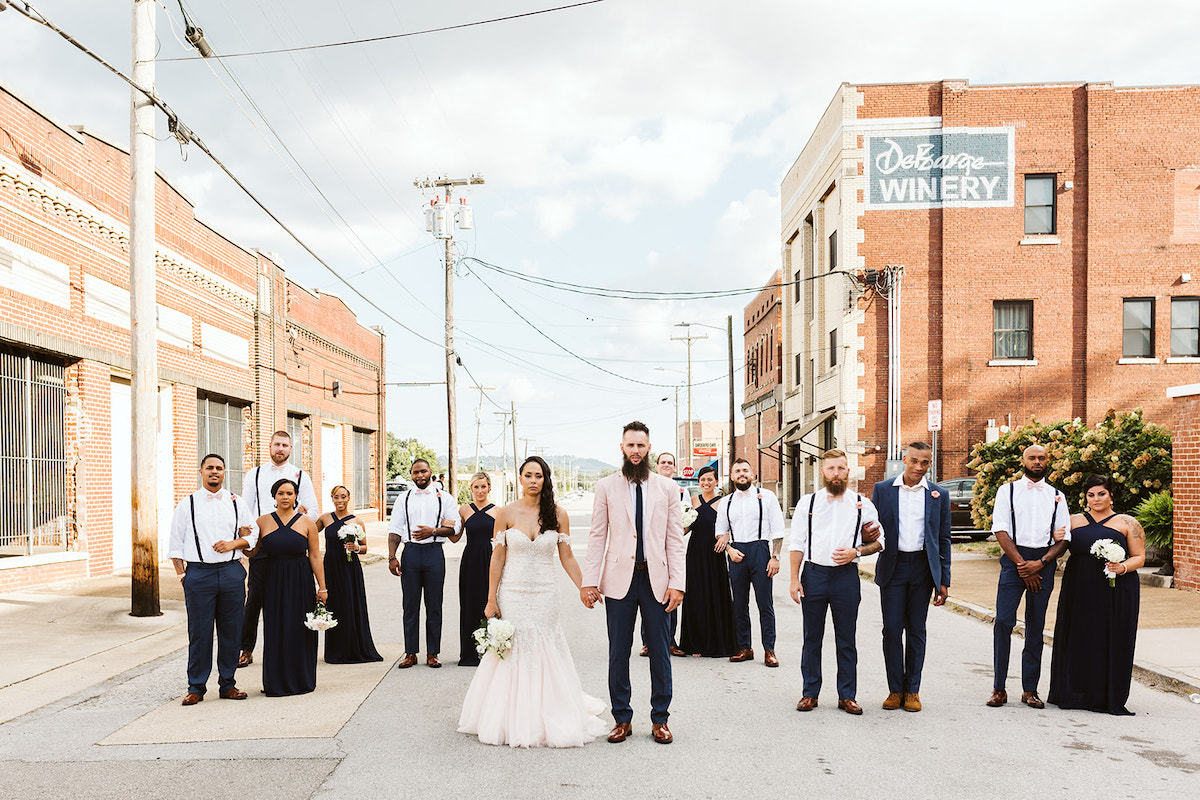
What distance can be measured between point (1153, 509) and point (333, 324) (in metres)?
24.6

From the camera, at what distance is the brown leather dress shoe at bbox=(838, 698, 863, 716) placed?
7.59 meters

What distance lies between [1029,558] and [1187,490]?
7.95 metres

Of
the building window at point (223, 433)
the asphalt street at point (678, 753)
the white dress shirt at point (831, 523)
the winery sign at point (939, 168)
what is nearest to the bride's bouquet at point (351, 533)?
the asphalt street at point (678, 753)

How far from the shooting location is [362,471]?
37875 millimetres

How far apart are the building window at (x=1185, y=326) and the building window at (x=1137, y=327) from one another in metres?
0.65

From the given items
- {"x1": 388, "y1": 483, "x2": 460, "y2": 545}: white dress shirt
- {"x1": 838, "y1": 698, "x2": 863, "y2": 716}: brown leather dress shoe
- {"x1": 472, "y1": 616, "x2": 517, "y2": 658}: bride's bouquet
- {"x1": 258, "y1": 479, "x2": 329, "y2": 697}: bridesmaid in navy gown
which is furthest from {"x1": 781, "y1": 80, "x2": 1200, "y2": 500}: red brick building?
{"x1": 472, "y1": 616, "x2": 517, "y2": 658}: bride's bouquet

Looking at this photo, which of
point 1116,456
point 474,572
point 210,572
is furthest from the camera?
point 1116,456

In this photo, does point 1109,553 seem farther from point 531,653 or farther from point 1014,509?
point 531,653

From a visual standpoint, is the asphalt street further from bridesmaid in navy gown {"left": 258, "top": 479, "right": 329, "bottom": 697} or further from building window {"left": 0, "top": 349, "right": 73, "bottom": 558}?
building window {"left": 0, "top": 349, "right": 73, "bottom": 558}

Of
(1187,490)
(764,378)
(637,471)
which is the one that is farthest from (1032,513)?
(764,378)

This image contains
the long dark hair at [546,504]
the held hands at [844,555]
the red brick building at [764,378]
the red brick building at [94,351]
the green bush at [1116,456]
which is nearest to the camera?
the long dark hair at [546,504]

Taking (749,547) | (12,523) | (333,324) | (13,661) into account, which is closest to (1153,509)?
(749,547)

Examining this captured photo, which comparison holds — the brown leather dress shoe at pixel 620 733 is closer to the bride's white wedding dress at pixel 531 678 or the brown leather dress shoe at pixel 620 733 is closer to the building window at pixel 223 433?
the bride's white wedding dress at pixel 531 678

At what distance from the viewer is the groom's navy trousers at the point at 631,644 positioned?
6.89 m
